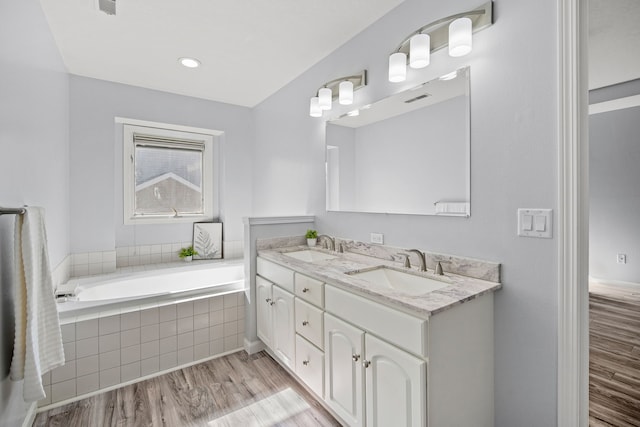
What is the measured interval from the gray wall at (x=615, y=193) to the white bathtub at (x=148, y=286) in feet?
14.9

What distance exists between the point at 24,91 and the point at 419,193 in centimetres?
218

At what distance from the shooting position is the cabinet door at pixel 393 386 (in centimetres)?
109

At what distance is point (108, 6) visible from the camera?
1.82m

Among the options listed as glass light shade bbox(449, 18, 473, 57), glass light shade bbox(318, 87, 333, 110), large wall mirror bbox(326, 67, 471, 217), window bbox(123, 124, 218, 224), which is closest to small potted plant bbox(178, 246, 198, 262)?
window bbox(123, 124, 218, 224)

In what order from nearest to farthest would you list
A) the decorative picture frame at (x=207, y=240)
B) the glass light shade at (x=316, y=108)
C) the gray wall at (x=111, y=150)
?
the glass light shade at (x=316, y=108) → the gray wall at (x=111, y=150) → the decorative picture frame at (x=207, y=240)

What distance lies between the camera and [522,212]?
1.31 meters

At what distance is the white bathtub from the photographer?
6.50 ft

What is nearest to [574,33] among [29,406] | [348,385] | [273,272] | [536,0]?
[536,0]

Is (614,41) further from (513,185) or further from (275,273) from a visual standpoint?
(275,273)

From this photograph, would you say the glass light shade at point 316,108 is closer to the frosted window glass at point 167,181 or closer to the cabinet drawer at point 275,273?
the cabinet drawer at point 275,273

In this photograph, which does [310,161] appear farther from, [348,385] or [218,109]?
[348,385]

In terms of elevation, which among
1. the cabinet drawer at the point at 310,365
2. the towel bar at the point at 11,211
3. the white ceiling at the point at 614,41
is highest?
the white ceiling at the point at 614,41

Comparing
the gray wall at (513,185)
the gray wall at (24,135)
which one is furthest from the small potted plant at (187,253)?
the gray wall at (513,185)

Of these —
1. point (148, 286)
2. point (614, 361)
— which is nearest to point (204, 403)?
point (148, 286)
